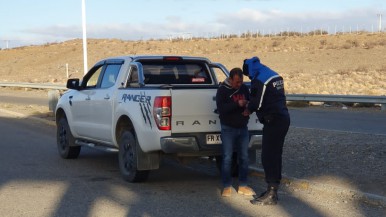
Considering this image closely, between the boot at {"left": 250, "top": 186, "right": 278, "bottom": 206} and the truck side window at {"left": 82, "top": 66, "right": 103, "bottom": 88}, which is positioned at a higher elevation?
the truck side window at {"left": 82, "top": 66, "right": 103, "bottom": 88}

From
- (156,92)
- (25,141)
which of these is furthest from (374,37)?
(156,92)

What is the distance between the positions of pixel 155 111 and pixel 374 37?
64.8 meters

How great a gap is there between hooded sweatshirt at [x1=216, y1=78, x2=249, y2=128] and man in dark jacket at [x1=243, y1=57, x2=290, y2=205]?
0.35 metres

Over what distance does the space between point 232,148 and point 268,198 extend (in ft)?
3.13

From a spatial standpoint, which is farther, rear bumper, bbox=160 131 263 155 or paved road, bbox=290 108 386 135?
paved road, bbox=290 108 386 135

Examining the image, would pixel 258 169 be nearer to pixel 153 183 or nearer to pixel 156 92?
pixel 153 183

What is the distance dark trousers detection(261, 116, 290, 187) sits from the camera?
768 centimetres

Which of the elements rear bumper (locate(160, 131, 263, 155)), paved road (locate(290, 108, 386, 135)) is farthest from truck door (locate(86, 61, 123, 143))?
paved road (locate(290, 108, 386, 135))

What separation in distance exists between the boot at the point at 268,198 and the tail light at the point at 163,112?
157cm

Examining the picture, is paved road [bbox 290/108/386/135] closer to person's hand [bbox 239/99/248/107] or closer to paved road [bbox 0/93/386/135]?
paved road [bbox 0/93/386/135]

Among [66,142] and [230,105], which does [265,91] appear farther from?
[66,142]

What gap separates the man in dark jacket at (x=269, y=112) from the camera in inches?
297

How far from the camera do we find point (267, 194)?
25.2 feet

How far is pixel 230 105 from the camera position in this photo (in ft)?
26.0
